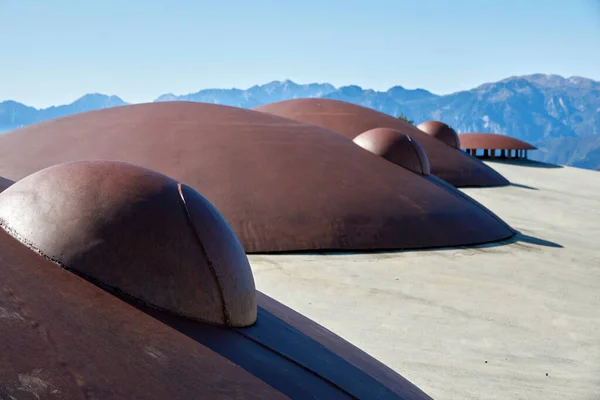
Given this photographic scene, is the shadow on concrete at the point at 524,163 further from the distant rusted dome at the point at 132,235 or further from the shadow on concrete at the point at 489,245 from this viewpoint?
the distant rusted dome at the point at 132,235

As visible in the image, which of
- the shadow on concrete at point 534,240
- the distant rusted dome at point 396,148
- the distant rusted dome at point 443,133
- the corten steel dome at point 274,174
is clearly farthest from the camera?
the distant rusted dome at point 443,133

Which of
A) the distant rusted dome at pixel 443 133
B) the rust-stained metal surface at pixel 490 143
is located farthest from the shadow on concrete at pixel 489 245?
the rust-stained metal surface at pixel 490 143

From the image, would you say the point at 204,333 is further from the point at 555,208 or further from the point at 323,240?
the point at 555,208

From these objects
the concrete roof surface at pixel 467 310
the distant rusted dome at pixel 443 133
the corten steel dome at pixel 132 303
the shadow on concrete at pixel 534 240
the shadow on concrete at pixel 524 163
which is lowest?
the concrete roof surface at pixel 467 310

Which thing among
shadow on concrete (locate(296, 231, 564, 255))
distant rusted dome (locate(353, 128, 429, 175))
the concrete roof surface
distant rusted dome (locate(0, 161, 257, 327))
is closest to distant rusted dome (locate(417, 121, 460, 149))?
shadow on concrete (locate(296, 231, 564, 255))

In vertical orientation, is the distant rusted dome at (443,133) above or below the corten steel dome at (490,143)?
above

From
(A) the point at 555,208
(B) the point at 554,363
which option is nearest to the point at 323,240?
(B) the point at 554,363

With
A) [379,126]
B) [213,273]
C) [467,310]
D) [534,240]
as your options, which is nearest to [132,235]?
[213,273]

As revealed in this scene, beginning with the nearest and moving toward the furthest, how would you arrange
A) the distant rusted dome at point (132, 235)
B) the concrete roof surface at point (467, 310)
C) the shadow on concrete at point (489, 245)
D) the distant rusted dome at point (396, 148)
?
the distant rusted dome at point (132, 235) → the concrete roof surface at point (467, 310) → the shadow on concrete at point (489, 245) → the distant rusted dome at point (396, 148)

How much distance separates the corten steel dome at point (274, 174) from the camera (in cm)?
1139

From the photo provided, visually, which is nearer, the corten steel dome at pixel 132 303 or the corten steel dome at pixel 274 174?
the corten steel dome at pixel 132 303

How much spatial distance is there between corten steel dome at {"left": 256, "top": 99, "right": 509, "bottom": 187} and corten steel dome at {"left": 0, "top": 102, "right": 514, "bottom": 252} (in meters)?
7.34

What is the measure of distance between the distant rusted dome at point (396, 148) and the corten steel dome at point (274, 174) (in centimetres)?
22

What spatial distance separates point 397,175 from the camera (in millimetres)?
13578
